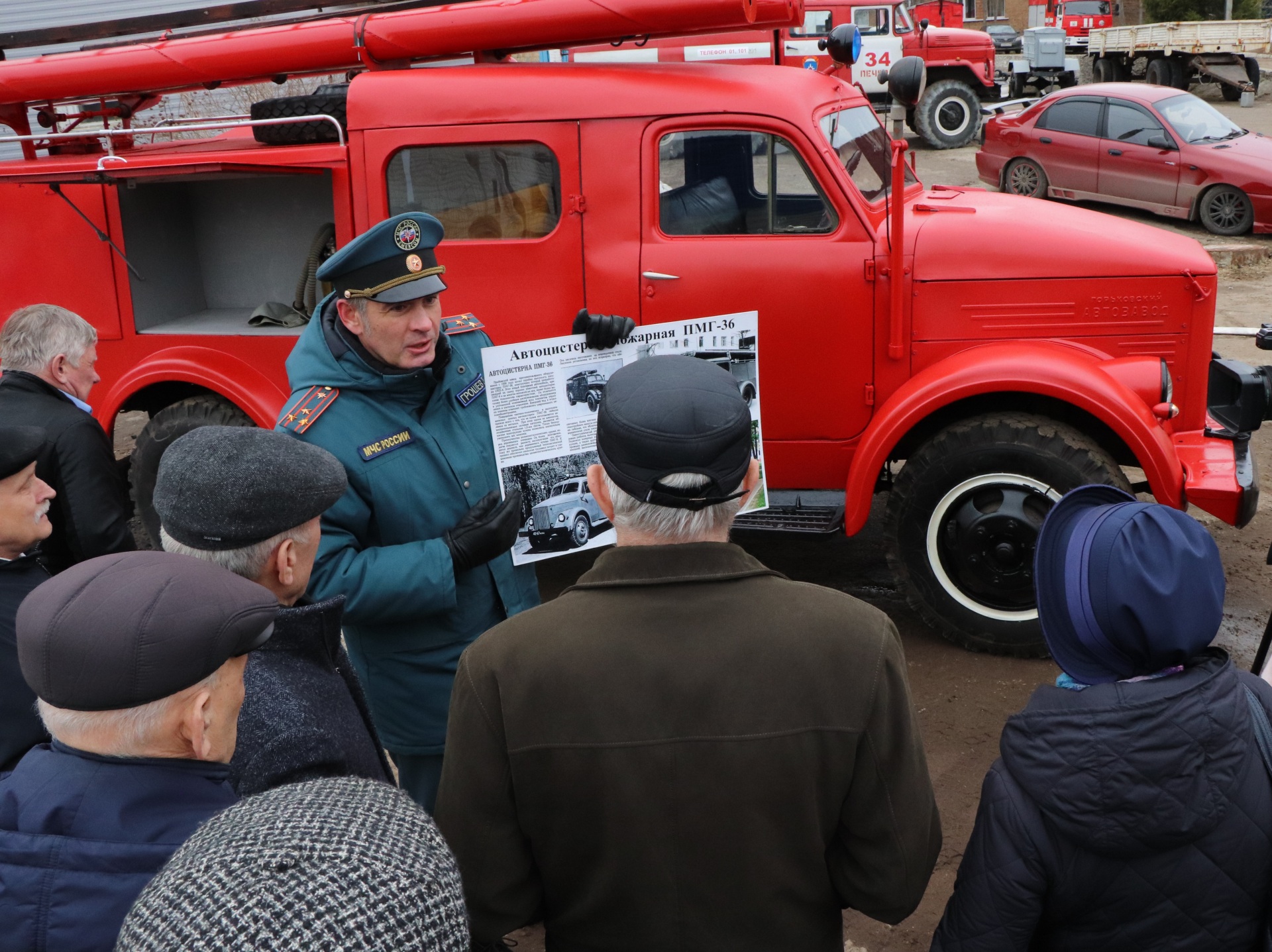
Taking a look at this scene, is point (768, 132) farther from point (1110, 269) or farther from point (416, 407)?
point (416, 407)

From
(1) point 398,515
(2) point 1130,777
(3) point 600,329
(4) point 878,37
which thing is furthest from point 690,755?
(4) point 878,37

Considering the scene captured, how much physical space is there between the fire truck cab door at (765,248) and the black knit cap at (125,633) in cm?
342

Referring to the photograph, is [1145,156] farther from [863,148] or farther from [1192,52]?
[1192,52]

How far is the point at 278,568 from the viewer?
6.84ft

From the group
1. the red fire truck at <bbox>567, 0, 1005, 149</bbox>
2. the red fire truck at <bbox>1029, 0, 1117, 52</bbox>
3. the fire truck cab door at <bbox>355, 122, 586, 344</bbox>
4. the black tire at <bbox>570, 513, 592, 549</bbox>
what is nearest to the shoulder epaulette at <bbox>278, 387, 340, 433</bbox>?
the black tire at <bbox>570, 513, 592, 549</bbox>

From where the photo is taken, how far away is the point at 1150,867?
5.84ft

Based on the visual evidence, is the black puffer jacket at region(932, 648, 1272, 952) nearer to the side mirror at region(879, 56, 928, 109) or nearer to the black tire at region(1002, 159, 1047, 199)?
the side mirror at region(879, 56, 928, 109)

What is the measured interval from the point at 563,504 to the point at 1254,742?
194 centimetres

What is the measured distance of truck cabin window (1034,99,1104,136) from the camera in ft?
44.2

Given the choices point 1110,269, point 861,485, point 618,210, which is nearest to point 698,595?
point 861,485

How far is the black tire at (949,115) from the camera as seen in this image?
19.3m

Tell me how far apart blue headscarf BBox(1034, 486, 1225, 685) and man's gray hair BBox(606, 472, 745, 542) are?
1.93 feet

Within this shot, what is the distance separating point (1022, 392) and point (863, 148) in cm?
134

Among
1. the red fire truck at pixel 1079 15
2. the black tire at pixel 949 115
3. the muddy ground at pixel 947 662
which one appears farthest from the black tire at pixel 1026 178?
the red fire truck at pixel 1079 15
